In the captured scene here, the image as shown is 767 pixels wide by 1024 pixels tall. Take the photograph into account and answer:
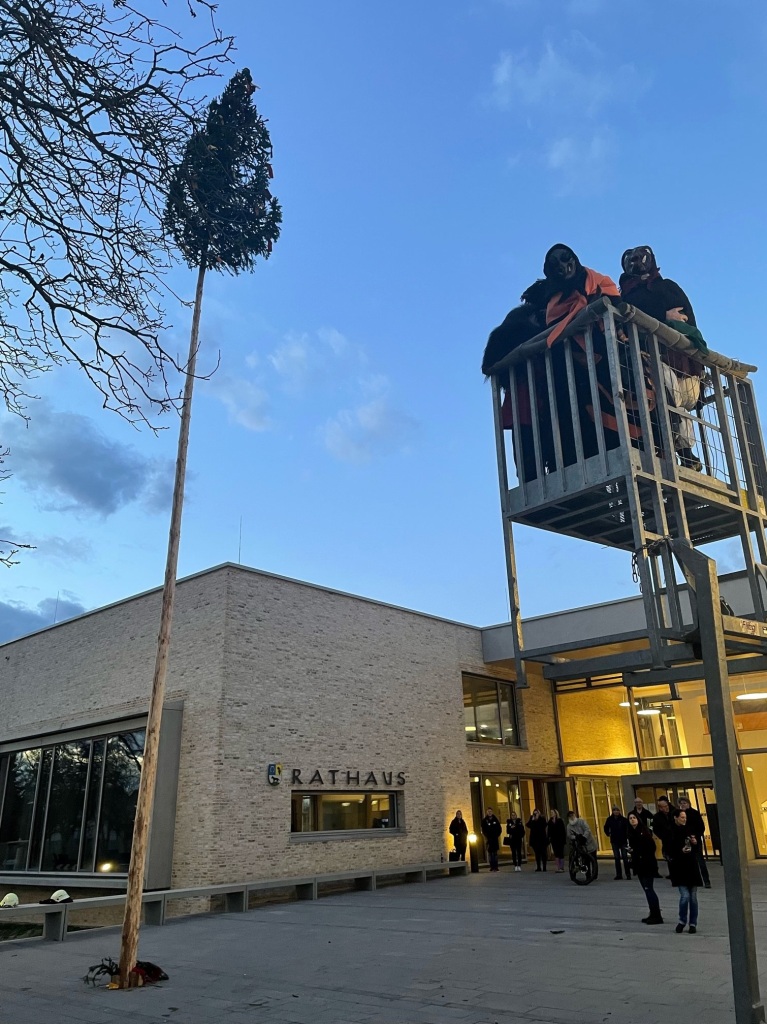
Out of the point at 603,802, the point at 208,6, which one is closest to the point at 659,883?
the point at 603,802

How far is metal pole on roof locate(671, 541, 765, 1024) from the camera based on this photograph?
5.01 meters

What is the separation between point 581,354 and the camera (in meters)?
17.6

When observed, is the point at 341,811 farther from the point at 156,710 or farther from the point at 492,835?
the point at 156,710

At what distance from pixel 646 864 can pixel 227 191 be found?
9585mm

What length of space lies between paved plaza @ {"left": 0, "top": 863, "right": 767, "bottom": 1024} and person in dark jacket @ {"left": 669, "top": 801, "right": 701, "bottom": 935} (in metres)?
0.31

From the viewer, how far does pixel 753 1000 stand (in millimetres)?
4965

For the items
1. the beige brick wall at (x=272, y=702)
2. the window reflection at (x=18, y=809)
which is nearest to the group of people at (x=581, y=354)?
the beige brick wall at (x=272, y=702)

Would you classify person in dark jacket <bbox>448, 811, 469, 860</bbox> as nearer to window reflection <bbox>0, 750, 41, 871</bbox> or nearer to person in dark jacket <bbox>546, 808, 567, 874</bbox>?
person in dark jacket <bbox>546, 808, 567, 874</bbox>

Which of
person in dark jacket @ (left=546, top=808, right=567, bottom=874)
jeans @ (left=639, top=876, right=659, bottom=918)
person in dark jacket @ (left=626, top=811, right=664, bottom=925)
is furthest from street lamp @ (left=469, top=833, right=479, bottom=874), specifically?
jeans @ (left=639, top=876, right=659, bottom=918)

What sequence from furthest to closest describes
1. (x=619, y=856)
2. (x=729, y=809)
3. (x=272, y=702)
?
(x=619, y=856) < (x=272, y=702) < (x=729, y=809)

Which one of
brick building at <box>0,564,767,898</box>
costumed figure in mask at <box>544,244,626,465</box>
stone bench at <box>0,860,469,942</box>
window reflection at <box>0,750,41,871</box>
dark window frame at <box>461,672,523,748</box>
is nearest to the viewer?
stone bench at <box>0,860,469,942</box>

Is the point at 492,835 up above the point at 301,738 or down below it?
below

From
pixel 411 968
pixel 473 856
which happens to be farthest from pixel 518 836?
pixel 411 968

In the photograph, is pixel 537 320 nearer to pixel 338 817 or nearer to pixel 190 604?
pixel 190 604
